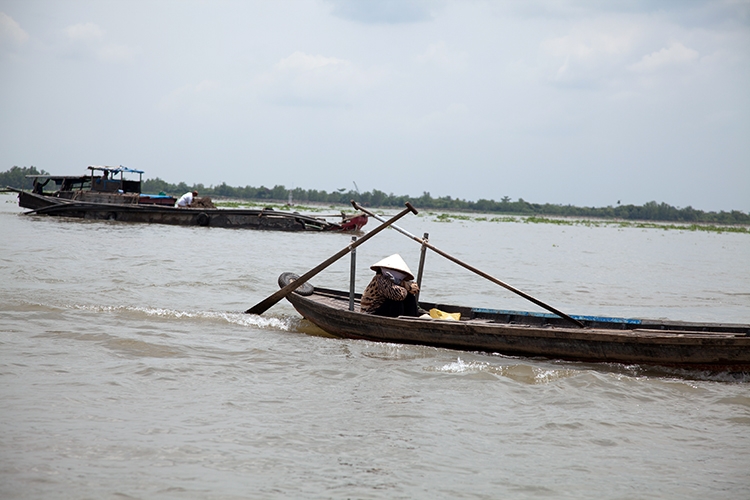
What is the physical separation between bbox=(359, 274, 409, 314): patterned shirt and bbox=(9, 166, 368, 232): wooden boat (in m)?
17.8

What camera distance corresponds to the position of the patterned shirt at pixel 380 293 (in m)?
7.89

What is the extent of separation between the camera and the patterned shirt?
25.9 feet

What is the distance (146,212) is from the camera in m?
25.6

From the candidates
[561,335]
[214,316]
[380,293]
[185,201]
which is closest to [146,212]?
[185,201]


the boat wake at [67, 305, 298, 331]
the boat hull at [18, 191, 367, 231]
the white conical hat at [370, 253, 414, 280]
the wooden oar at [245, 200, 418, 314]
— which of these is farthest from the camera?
the boat hull at [18, 191, 367, 231]

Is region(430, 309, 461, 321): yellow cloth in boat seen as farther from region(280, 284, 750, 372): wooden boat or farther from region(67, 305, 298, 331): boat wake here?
region(67, 305, 298, 331): boat wake

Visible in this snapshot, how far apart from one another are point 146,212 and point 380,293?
19.9 meters

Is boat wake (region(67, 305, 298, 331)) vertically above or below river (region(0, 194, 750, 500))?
above

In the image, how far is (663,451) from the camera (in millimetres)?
4996

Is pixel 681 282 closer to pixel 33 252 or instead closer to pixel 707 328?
pixel 707 328

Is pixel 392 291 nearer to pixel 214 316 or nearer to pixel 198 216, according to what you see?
pixel 214 316

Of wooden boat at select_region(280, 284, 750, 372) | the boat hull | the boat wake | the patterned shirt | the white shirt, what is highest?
the white shirt

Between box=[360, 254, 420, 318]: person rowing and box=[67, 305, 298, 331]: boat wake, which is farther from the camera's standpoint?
box=[67, 305, 298, 331]: boat wake

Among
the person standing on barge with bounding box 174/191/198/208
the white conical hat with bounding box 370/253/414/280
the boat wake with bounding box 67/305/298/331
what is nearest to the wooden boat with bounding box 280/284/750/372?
the white conical hat with bounding box 370/253/414/280
